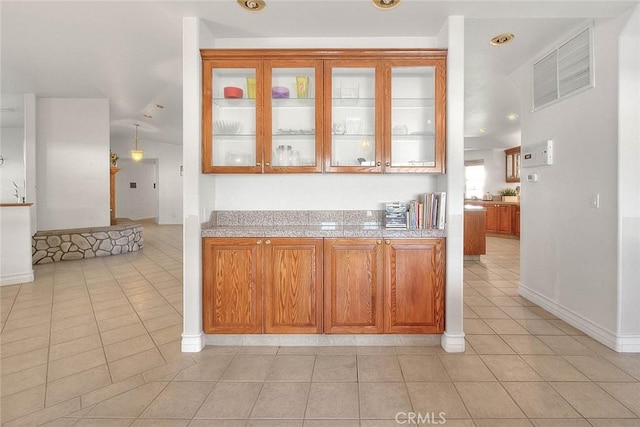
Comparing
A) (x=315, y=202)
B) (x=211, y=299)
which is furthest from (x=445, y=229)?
(x=211, y=299)

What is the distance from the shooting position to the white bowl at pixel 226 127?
2.72m

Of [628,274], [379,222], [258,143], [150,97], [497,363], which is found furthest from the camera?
[150,97]

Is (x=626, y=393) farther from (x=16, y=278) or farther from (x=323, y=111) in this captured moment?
(x=16, y=278)

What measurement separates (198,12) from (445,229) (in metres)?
2.61

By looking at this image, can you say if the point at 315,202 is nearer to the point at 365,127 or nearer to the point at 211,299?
the point at 365,127

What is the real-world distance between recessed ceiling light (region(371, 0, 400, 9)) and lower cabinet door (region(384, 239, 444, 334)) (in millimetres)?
1782

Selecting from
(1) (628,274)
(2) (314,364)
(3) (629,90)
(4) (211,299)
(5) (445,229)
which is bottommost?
(2) (314,364)

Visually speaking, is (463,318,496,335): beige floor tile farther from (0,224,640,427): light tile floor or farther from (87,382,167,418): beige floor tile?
(87,382,167,418): beige floor tile

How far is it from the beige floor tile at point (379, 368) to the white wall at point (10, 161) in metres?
9.85

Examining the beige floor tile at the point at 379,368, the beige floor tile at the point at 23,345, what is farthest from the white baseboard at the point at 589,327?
the beige floor tile at the point at 23,345

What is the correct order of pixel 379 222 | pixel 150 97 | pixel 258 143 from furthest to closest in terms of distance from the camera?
1. pixel 150 97
2. pixel 379 222
3. pixel 258 143

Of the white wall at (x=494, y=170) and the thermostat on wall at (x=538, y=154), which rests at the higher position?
the white wall at (x=494, y=170)

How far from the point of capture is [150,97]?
17.7 feet

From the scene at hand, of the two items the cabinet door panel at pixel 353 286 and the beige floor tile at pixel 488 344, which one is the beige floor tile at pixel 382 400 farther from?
the beige floor tile at pixel 488 344
